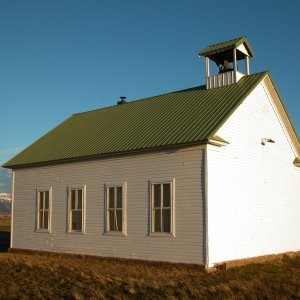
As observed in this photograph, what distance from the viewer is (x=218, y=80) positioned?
70.8 ft

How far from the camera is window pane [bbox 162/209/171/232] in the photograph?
17483 mm

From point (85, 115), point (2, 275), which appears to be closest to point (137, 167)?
point (2, 275)

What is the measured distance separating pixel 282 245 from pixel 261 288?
900 centimetres

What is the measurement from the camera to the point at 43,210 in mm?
22906

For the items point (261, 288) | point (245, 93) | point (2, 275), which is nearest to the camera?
point (261, 288)

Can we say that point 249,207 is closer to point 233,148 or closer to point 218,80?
point 233,148

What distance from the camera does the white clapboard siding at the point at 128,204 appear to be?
16844 millimetres

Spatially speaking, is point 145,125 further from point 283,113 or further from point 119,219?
point 283,113

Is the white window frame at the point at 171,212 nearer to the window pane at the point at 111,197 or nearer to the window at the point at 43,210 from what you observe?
the window pane at the point at 111,197

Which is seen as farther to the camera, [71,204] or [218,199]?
[71,204]

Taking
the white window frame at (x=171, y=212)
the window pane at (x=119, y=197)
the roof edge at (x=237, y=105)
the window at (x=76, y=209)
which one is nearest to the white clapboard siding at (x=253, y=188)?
the roof edge at (x=237, y=105)

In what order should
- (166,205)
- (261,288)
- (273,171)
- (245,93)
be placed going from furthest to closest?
(273,171) < (245,93) < (166,205) < (261,288)

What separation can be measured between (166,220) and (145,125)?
16.0 feet

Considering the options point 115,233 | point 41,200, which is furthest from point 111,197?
point 41,200
